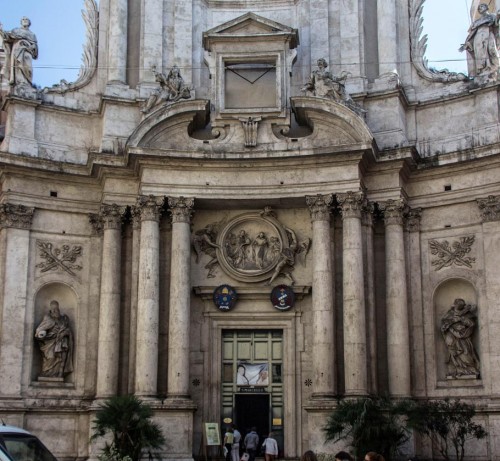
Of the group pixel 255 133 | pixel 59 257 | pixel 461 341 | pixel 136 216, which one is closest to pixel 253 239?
pixel 255 133

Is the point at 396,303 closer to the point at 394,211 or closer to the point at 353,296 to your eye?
the point at 353,296

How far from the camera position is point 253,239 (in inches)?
964

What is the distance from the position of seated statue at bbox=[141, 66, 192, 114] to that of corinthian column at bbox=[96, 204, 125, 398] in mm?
2986

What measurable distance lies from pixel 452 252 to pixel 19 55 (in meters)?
13.0

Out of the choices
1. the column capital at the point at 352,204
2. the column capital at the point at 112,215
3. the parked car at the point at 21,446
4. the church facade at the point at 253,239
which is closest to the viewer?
the parked car at the point at 21,446

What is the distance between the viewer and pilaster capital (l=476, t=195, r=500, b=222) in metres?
22.8

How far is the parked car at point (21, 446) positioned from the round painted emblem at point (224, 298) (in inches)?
452

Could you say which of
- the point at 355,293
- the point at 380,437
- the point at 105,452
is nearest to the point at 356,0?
the point at 355,293

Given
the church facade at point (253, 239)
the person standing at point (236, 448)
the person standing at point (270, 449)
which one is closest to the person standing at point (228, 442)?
the person standing at point (236, 448)

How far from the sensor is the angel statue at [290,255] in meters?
24.0

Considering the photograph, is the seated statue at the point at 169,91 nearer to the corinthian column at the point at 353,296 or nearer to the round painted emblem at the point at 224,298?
the corinthian column at the point at 353,296

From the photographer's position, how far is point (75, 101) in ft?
83.3

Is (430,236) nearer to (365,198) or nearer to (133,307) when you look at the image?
(365,198)

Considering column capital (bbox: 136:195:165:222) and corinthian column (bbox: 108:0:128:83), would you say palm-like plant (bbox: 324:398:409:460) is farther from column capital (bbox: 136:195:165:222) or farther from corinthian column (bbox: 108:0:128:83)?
corinthian column (bbox: 108:0:128:83)
